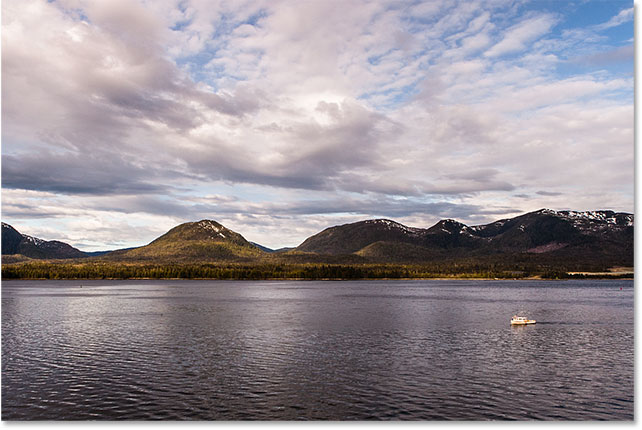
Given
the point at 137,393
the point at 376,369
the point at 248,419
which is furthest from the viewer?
the point at 376,369

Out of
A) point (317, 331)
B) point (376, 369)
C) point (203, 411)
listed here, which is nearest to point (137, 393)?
point (203, 411)

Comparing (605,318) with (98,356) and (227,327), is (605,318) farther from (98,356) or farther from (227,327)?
(98,356)

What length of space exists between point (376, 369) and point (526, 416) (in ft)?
68.6

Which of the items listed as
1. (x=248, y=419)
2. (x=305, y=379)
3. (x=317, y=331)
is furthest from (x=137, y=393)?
(x=317, y=331)

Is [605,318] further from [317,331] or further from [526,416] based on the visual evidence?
[526,416]

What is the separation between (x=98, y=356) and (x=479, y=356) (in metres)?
52.3

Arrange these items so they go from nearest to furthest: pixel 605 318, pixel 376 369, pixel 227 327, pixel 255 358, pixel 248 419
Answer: pixel 248 419 < pixel 376 369 < pixel 255 358 < pixel 227 327 < pixel 605 318

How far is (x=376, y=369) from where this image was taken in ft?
197

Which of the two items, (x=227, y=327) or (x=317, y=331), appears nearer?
(x=317, y=331)

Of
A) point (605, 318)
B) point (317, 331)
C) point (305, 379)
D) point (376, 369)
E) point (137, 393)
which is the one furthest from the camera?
point (605, 318)

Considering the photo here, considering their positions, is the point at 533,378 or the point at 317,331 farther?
the point at 317,331

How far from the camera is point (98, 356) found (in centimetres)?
6781

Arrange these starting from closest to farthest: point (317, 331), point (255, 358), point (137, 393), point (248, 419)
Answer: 1. point (248, 419)
2. point (137, 393)
3. point (255, 358)
4. point (317, 331)

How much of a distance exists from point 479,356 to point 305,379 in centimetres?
2764
